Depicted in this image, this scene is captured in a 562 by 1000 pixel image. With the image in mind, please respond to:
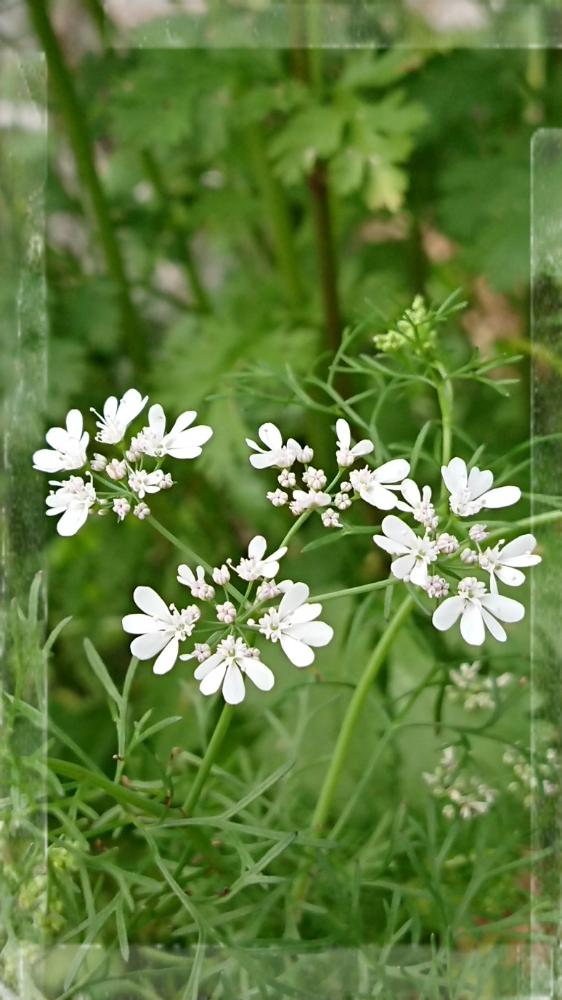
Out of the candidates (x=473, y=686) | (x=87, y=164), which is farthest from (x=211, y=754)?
(x=87, y=164)

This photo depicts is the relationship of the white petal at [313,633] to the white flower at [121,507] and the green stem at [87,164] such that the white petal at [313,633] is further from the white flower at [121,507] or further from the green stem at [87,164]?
the green stem at [87,164]

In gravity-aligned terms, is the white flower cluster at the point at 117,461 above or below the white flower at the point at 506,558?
above

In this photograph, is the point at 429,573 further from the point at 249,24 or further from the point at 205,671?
the point at 249,24

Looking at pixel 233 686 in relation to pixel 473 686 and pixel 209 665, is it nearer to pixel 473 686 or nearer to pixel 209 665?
pixel 209 665

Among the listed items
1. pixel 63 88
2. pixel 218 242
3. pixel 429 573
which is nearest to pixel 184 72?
pixel 63 88

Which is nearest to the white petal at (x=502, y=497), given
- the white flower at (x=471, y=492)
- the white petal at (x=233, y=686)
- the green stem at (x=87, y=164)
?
the white flower at (x=471, y=492)

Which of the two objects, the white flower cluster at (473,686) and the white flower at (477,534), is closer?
the white flower at (477,534)

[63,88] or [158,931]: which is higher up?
[63,88]
